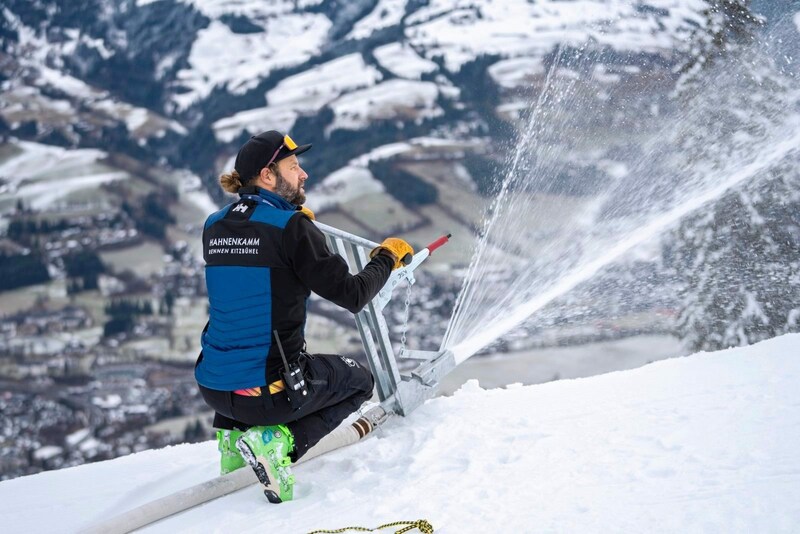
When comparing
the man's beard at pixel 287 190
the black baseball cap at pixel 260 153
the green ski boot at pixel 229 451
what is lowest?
the green ski boot at pixel 229 451

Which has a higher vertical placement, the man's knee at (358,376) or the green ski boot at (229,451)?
the man's knee at (358,376)

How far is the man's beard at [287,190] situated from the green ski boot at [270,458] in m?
1.29

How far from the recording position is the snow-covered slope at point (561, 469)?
340cm

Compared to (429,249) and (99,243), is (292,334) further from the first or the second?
(99,243)

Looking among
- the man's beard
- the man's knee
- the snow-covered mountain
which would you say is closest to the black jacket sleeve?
the man's beard

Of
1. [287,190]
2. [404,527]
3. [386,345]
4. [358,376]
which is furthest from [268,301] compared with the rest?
[386,345]

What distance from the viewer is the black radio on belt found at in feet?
13.5

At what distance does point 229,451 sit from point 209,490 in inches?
13.1

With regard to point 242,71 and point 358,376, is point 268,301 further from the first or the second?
point 242,71

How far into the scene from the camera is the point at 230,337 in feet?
13.5

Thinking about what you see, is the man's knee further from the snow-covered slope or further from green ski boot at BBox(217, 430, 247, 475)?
green ski boot at BBox(217, 430, 247, 475)

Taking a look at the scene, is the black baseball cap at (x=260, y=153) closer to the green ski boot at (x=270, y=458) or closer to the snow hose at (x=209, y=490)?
the green ski boot at (x=270, y=458)

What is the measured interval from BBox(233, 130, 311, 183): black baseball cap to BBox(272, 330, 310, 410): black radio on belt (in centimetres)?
90

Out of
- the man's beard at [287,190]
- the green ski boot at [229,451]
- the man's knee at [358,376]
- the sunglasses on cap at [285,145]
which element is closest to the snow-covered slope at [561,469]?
the green ski boot at [229,451]
